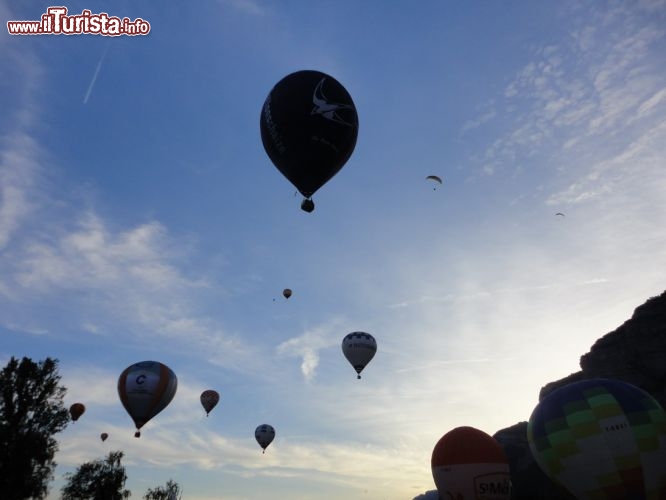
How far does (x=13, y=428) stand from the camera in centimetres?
3409

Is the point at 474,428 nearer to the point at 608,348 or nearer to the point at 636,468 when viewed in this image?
the point at 636,468

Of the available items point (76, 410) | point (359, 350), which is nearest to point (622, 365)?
point (359, 350)

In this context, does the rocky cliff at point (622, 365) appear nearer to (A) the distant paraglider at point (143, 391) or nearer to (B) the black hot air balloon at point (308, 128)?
(A) the distant paraglider at point (143, 391)

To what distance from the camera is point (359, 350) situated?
106 feet

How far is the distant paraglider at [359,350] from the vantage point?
32156mm

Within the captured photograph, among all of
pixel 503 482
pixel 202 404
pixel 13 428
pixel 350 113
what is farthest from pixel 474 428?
pixel 13 428

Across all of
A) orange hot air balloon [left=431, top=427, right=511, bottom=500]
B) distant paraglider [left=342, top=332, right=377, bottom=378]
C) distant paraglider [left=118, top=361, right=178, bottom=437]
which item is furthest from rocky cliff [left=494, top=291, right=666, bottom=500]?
distant paraglider [left=118, top=361, right=178, bottom=437]

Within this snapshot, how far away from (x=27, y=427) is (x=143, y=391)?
16.9 metres

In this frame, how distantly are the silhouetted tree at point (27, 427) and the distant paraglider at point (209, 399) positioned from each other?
1183 centimetres

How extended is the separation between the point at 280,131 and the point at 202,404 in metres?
33.5

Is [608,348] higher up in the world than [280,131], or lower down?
higher up

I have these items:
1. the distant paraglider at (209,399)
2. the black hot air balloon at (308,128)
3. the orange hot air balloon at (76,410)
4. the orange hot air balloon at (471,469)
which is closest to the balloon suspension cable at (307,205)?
the black hot air balloon at (308,128)

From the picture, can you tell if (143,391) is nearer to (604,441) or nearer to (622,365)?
(604,441)

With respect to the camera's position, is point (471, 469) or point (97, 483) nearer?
point (471, 469)
